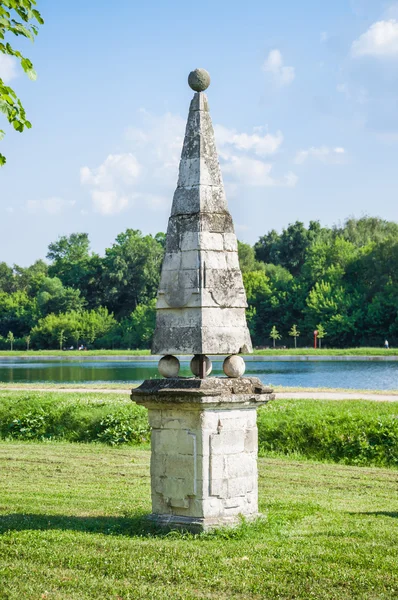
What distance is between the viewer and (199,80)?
25.9 feet

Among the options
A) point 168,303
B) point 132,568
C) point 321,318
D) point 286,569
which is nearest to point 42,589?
point 132,568

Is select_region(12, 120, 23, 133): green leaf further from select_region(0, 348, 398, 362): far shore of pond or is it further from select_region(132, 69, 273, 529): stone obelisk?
select_region(0, 348, 398, 362): far shore of pond

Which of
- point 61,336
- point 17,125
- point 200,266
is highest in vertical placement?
point 17,125

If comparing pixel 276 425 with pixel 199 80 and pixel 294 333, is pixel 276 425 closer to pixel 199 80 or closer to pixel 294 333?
pixel 199 80

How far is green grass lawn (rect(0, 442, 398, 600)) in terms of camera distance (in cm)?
560

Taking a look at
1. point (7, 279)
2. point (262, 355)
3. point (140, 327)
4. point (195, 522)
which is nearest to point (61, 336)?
point (140, 327)

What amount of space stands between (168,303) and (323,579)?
2.94m

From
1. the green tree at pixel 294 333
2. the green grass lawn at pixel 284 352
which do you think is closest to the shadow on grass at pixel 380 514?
the green grass lawn at pixel 284 352

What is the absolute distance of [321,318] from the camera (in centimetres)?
8175

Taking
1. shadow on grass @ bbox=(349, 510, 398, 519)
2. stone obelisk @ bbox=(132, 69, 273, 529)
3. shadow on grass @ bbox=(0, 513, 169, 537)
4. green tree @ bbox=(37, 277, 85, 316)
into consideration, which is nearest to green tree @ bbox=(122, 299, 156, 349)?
green tree @ bbox=(37, 277, 85, 316)

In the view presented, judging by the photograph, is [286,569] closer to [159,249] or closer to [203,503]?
[203,503]

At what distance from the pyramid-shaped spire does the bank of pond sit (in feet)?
20.1

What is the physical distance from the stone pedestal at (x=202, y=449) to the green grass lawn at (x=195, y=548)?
224 mm

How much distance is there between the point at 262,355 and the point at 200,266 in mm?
65995
